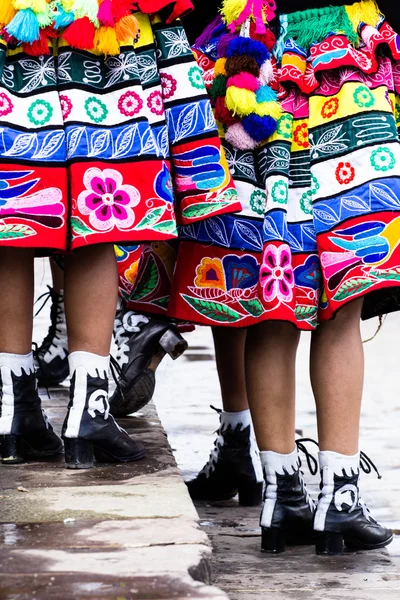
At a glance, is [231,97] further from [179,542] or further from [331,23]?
[179,542]

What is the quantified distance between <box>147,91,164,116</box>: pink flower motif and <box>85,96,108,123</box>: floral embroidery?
0.13m

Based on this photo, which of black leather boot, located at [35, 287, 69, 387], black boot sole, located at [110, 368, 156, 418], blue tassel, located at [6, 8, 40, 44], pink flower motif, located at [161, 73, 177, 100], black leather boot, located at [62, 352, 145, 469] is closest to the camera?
blue tassel, located at [6, 8, 40, 44]

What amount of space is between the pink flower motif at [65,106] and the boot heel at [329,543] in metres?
1.07

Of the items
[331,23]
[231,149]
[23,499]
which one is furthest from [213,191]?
[23,499]

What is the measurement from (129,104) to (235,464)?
43.9 inches

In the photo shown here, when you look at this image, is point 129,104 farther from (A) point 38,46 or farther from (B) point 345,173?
(B) point 345,173

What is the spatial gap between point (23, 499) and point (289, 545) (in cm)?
75

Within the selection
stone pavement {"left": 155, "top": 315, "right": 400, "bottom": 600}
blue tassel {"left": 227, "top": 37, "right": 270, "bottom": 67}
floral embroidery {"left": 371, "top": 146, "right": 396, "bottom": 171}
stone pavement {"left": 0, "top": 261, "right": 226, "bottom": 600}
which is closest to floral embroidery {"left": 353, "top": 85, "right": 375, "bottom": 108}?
floral embroidery {"left": 371, "top": 146, "right": 396, "bottom": 171}

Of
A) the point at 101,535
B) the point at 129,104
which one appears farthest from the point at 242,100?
the point at 101,535

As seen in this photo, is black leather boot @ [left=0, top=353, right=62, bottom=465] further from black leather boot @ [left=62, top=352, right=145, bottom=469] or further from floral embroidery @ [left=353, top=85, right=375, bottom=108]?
floral embroidery @ [left=353, top=85, right=375, bottom=108]

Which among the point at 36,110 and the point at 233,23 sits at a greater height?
the point at 233,23

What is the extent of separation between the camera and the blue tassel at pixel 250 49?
2258mm

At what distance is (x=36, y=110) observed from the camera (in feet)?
6.81

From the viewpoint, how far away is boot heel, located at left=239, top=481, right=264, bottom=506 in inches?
111
